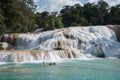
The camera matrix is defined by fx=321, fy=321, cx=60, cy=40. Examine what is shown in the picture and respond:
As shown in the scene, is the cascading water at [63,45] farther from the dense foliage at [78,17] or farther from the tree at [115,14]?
the tree at [115,14]

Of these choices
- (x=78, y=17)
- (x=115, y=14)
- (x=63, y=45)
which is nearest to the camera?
(x=63, y=45)

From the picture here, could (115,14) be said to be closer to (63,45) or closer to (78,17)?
(78,17)

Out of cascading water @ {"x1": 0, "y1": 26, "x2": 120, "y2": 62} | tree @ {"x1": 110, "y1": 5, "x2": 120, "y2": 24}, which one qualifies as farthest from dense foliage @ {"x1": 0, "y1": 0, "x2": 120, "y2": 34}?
cascading water @ {"x1": 0, "y1": 26, "x2": 120, "y2": 62}

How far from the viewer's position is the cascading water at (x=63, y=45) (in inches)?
1116

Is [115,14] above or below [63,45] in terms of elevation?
above

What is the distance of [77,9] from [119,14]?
12412 mm

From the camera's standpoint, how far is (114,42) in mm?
Answer: 36969

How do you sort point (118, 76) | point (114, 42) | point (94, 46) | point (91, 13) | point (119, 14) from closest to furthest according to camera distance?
point (118, 76) < point (94, 46) < point (114, 42) < point (119, 14) < point (91, 13)

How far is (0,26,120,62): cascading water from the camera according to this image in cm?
2834

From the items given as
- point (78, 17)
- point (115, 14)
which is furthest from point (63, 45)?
point (78, 17)

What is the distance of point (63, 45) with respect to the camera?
33812mm

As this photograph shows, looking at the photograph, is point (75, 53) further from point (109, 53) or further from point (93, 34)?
point (93, 34)

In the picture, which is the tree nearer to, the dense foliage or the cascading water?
the dense foliage

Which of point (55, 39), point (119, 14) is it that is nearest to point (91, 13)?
point (119, 14)
